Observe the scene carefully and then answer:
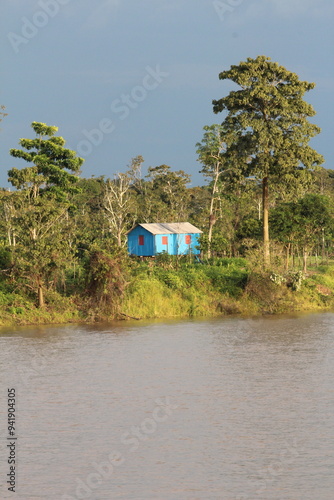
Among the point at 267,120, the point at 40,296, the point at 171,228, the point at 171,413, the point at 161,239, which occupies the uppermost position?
the point at 267,120

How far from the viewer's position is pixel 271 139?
144 feet

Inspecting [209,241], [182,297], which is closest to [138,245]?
[209,241]

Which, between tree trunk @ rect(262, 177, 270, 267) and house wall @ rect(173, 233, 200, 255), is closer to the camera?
tree trunk @ rect(262, 177, 270, 267)

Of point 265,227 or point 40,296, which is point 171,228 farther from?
point 40,296

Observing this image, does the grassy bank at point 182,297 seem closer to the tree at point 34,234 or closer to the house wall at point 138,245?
the tree at point 34,234

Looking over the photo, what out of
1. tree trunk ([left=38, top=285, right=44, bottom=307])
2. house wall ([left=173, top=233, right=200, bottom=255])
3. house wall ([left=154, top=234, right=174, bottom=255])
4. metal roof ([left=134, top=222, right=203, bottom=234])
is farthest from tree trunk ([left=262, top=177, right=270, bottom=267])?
tree trunk ([left=38, top=285, right=44, bottom=307])

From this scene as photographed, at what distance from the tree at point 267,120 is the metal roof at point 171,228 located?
1015 centimetres

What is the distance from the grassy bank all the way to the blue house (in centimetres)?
1002

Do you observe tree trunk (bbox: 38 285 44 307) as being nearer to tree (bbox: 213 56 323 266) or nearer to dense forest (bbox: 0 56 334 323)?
dense forest (bbox: 0 56 334 323)

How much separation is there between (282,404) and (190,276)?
69.2ft

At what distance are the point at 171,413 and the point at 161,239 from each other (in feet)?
117

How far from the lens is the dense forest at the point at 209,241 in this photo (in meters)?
36.0

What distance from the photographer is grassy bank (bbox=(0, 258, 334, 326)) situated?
3566cm

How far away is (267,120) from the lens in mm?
44750
